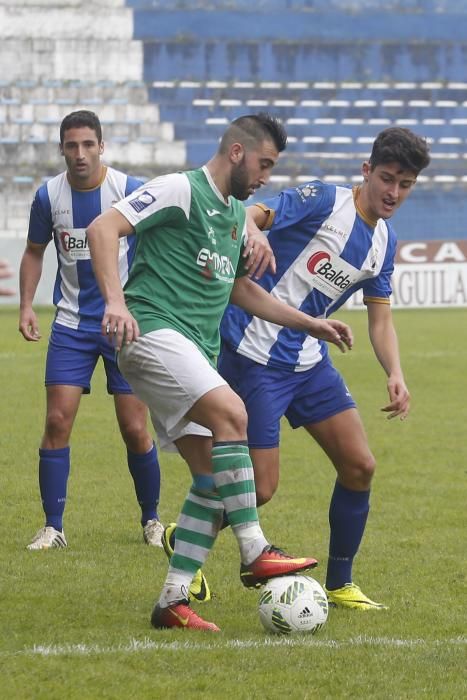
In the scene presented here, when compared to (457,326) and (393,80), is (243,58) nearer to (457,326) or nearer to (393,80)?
(393,80)

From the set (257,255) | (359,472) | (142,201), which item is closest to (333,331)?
(257,255)

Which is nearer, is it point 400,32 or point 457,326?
point 457,326

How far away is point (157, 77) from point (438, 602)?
39.0 metres

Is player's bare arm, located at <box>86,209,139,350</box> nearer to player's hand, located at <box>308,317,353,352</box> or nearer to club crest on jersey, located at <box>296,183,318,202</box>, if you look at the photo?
player's hand, located at <box>308,317,353,352</box>

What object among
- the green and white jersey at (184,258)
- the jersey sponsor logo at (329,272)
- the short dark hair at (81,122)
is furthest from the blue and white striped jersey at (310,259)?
the short dark hair at (81,122)

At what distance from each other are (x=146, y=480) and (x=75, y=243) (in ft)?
4.37

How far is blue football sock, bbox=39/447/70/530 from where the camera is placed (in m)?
6.84

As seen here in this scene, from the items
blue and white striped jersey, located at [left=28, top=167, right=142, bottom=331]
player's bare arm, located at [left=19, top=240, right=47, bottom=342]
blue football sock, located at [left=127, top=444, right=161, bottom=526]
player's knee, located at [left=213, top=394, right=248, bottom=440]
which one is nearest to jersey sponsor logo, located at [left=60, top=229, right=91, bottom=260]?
blue and white striped jersey, located at [left=28, top=167, right=142, bottom=331]

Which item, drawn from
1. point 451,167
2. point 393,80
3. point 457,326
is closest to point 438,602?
point 457,326

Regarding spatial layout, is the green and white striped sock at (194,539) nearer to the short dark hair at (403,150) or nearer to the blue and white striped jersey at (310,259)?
the blue and white striped jersey at (310,259)

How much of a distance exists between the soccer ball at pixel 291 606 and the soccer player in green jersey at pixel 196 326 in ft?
0.47

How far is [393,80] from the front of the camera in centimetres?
4419

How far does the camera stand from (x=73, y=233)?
6.95 m

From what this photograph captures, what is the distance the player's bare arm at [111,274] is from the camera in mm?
4512
